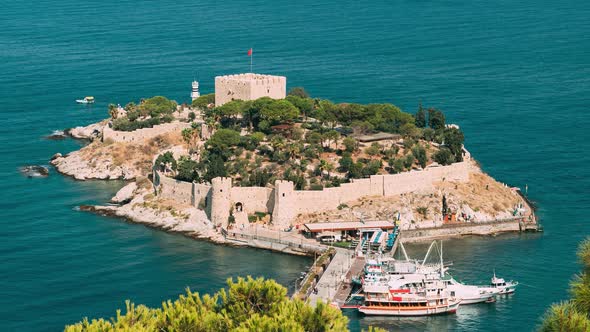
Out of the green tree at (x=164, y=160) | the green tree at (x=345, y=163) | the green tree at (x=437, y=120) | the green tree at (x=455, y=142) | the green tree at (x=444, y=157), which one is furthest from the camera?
the green tree at (x=437, y=120)

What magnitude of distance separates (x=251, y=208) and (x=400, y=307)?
2142 cm

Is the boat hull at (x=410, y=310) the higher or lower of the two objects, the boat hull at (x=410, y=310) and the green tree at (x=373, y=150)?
the lower

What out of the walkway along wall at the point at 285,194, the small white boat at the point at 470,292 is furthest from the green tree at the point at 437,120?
the small white boat at the point at 470,292

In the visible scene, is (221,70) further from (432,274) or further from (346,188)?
(432,274)

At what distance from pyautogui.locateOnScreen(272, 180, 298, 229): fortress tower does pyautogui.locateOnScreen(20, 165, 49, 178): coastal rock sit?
3065 cm

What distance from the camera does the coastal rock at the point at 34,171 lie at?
111m

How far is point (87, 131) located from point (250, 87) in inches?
957

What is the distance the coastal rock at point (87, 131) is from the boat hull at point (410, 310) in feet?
188

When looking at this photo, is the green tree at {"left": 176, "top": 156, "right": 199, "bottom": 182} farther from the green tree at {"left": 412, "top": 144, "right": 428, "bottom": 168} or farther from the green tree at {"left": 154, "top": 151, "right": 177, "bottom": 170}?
the green tree at {"left": 412, "top": 144, "right": 428, "bottom": 168}

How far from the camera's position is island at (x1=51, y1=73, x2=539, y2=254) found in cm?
9281

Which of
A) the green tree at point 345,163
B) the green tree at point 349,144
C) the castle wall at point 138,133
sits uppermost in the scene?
the castle wall at point 138,133

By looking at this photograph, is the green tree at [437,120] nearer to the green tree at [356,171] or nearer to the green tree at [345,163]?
the green tree at [345,163]

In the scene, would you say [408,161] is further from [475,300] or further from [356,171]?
[475,300]

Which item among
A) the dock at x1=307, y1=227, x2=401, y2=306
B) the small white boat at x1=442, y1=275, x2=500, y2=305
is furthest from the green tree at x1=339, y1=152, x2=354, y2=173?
the small white boat at x1=442, y1=275, x2=500, y2=305
